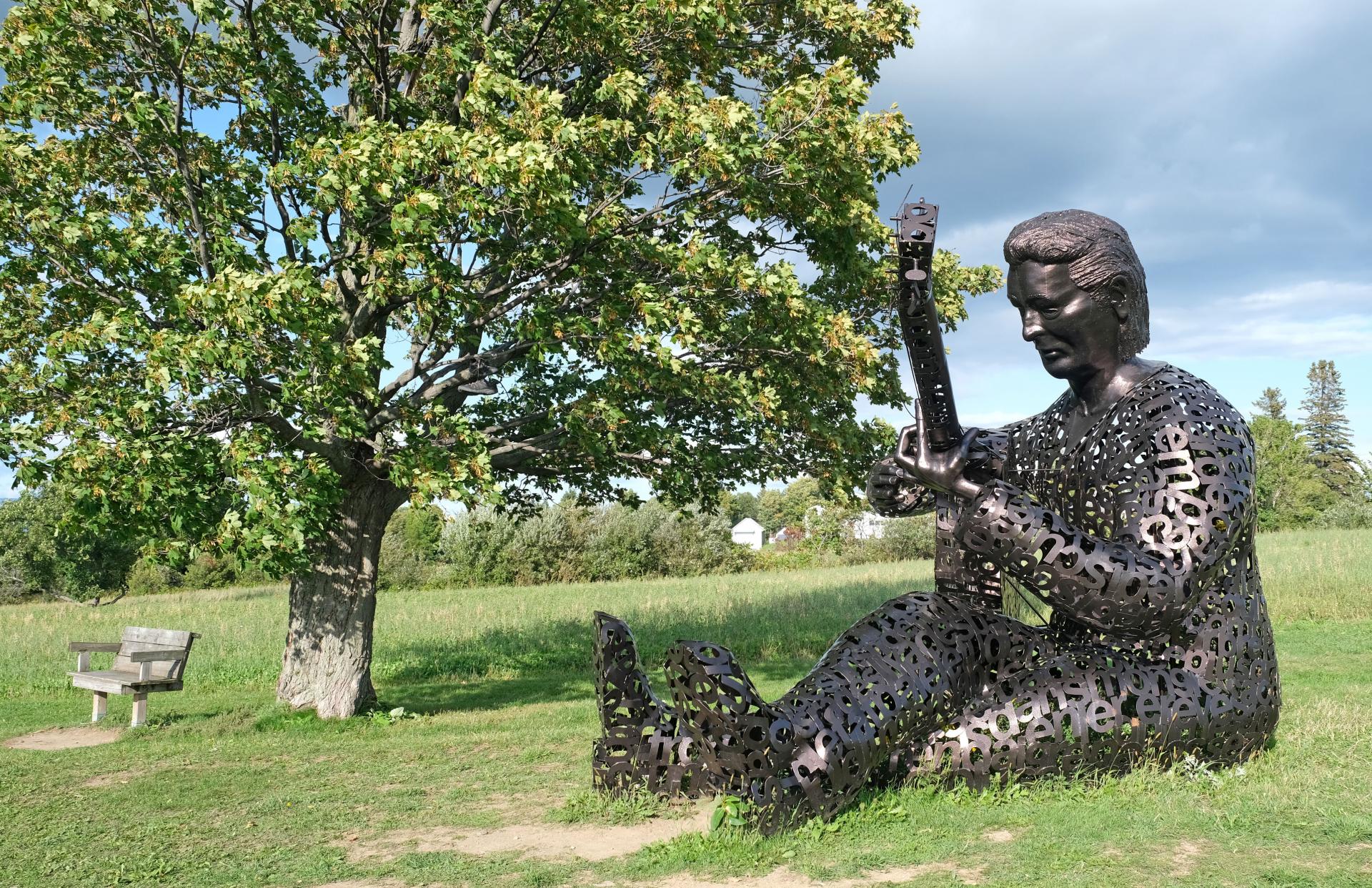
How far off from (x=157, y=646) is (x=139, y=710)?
76 cm

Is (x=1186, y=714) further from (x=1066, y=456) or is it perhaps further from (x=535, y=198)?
(x=535, y=198)

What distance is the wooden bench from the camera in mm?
9273

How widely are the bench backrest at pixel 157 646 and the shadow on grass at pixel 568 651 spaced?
7.29ft

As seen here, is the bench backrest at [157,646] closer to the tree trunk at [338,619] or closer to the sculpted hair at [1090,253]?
the tree trunk at [338,619]

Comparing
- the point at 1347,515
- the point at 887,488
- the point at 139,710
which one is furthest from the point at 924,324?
the point at 1347,515

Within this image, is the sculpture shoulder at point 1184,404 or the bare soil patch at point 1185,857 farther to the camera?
the sculpture shoulder at point 1184,404

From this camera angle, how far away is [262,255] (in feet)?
28.6

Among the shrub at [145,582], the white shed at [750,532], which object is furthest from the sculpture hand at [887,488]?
the white shed at [750,532]

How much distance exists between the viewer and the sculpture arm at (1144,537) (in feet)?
13.4

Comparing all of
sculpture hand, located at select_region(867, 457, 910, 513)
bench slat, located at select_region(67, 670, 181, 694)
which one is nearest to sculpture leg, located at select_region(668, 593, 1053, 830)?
sculpture hand, located at select_region(867, 457, 910, 513)

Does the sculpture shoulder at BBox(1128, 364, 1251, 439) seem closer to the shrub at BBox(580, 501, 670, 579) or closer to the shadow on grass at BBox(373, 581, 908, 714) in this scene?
the shadow on grass at BBox(373, 581, 908, 714)

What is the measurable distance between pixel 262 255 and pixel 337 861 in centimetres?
581

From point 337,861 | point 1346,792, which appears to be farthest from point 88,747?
point 1346,792

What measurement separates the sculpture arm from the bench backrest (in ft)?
26.3
